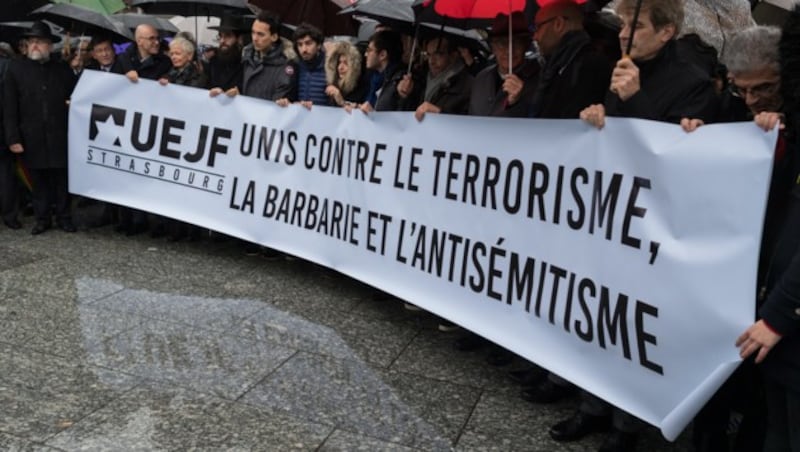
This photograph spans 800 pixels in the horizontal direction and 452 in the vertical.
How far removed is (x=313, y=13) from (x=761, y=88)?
5.36 metres

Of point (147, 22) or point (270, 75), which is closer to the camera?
point (270, 75)

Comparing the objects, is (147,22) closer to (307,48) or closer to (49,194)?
(49,194)

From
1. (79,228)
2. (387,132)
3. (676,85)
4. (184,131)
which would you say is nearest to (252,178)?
(184,131)

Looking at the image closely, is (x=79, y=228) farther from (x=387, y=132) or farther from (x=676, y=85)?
(x=676, y=85)

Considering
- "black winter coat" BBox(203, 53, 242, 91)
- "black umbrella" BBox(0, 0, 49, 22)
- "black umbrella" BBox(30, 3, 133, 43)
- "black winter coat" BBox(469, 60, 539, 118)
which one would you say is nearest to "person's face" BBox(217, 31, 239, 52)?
"black winter coat" BBox(203, 53, 242, 91)

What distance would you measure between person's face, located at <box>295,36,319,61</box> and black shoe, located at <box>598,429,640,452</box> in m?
3.95

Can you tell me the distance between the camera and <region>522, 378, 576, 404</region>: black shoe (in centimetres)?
378

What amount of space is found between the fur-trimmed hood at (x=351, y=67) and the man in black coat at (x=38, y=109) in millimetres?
2715

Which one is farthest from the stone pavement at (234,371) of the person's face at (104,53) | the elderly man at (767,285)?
the person's face at (104,53)

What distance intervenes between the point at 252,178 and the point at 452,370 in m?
2.50

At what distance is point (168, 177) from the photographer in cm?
631

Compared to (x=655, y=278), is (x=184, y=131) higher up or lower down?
lower down

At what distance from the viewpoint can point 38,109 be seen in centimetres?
673

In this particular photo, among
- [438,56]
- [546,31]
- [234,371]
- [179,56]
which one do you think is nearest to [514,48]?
[546,31]
